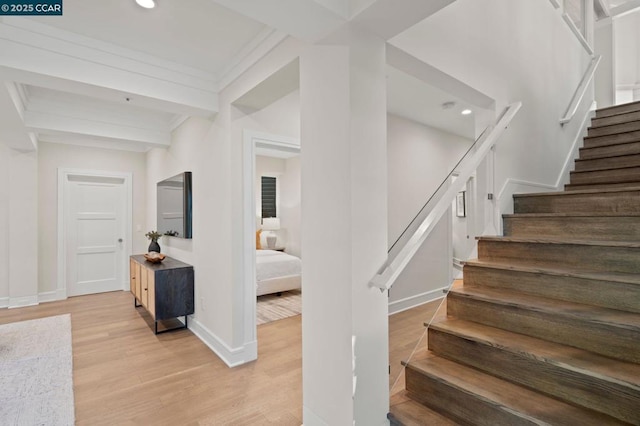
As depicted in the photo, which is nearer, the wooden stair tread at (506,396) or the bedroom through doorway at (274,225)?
the wooden stair tread at (506,396)

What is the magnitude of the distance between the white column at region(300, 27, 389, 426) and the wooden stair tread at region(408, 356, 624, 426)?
0.32 metres

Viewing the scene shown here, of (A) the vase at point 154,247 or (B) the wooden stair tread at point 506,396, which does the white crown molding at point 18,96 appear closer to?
(A) the vase at point 154,247

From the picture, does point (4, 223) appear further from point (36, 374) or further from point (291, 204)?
point (291, 204)

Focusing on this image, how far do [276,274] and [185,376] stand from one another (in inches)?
93.5

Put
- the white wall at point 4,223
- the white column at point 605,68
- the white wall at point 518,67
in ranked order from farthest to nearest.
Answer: the white column at point 605,68, the white wall at point 4,223, the white wall at point 518,67

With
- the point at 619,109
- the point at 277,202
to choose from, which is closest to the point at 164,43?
the point at 277,202

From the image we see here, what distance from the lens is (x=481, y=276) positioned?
2.14 m

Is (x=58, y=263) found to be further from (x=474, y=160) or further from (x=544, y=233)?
(x=544, y=233)

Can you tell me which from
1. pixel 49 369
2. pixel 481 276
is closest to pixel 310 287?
pixel 481 276

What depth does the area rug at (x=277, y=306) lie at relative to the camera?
3963 millimetres

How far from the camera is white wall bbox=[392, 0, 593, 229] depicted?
7.26ft

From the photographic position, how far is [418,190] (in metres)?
3.23

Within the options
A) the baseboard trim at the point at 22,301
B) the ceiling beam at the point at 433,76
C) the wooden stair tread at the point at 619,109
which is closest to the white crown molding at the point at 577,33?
the wooden stair tread at the point at 619,109

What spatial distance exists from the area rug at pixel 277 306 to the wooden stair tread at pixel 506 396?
98.9 inches
